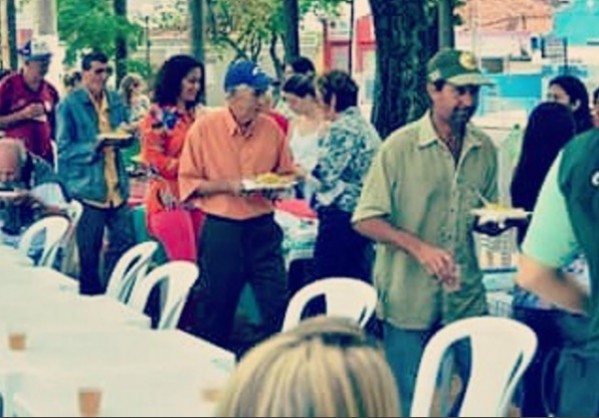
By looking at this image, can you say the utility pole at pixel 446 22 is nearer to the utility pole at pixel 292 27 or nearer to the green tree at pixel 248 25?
the utility pole at pixel 292 27

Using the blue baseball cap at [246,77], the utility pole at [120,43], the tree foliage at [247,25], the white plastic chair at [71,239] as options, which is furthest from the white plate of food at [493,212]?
the tree foliage at [247,25]

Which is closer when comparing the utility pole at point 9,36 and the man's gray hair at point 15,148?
the man's gray hair at point 15,148

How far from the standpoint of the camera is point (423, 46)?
43.4 feet

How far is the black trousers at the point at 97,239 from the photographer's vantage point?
13.2m

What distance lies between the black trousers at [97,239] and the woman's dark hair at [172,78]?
6.42 feet

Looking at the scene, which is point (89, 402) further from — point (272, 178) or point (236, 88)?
point (236, 88)


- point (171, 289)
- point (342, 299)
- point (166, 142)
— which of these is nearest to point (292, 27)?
point (166, 142)

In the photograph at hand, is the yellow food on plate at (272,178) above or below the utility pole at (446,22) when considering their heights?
below

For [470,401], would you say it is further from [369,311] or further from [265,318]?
[265,318]

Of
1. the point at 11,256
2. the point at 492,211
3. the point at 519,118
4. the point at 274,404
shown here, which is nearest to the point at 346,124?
the point at 11,256

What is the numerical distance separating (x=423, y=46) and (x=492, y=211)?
17.0 feet

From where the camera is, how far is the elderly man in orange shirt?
10.2 metres

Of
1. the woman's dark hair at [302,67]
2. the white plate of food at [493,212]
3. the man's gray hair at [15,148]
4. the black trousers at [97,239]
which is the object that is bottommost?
the black trousers at [97,239]

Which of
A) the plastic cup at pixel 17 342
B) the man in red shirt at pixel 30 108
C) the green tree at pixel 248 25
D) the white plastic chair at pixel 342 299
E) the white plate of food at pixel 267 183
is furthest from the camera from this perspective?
the green tree at pixel 248 25
